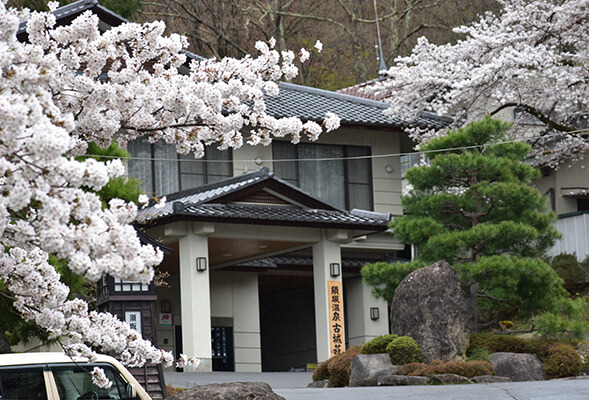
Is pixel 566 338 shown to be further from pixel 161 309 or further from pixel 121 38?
pixel 121 38

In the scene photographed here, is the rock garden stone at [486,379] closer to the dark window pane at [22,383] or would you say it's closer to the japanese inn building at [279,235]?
the japanese inn building at [279,235]

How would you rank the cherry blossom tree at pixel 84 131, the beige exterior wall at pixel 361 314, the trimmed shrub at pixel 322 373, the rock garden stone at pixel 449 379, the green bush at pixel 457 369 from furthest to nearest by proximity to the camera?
the beige exterior wall at pixel 361 314 → the trimmed shrub at pixel 322 373 → the green bush at pixel 457 369 → the rock garden stone at pixel 449 379 → the cherry blossom tree at pixel 84 131

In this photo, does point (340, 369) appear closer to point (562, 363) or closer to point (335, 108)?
point (562, 363)

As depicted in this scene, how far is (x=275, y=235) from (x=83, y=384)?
11276 mm

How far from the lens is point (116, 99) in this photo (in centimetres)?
716

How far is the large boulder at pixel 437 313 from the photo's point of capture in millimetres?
15859

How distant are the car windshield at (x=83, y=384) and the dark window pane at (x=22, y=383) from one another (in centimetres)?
16

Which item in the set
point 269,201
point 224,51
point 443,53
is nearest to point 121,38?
point 269,201

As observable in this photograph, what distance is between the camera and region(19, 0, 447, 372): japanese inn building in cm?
1953

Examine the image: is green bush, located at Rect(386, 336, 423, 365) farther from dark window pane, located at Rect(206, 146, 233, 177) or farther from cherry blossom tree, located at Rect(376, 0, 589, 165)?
dark window pane, located at Rect(206, 146, 233, 177)

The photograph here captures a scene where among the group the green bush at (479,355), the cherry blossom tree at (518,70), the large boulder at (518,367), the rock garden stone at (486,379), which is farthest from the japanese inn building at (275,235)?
the large boulder at (518,367)

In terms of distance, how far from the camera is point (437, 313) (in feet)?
52.4

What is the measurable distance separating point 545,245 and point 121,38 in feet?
38.6

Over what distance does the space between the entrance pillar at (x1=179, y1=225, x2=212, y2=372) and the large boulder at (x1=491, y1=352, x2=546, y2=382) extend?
6.16 meters
